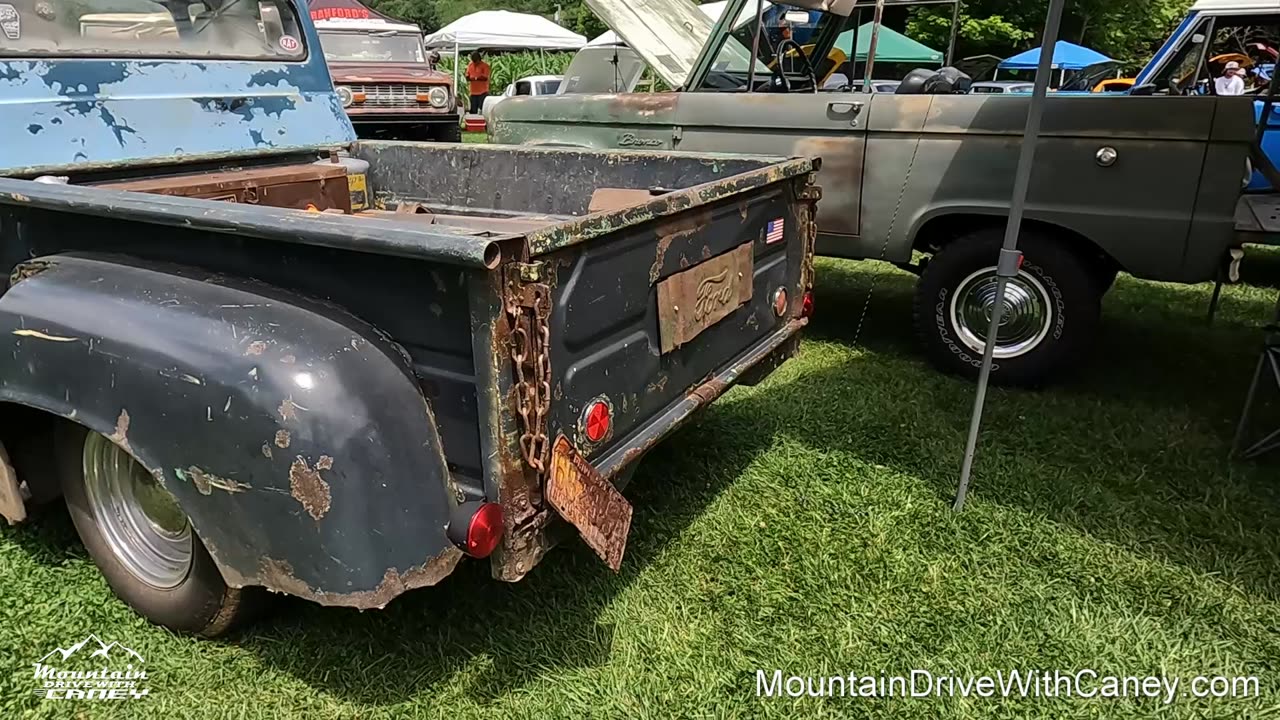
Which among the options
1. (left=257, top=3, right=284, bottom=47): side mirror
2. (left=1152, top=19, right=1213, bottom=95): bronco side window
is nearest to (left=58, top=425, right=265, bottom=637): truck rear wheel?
(left=257, top=3, right=284, bottom=47): side mirror

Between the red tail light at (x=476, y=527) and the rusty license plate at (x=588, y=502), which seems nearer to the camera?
the red tail light at (x=476, y=527)

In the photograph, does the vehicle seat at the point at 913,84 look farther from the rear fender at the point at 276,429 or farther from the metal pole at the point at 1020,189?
the rear fender at the point at 276,429

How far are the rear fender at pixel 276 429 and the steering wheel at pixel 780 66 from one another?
3.57 metres

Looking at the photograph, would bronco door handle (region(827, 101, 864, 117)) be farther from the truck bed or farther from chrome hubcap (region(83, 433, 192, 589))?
chrome hubcap (region(83, 433, 192, 589))

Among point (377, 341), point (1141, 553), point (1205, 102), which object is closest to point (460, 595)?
point (377, 341)

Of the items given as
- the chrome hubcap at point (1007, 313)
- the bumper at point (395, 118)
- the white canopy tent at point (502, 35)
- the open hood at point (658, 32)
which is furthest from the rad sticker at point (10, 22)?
the white canopy tent at point (502, 35)

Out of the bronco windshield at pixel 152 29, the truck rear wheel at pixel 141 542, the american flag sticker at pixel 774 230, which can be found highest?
the bronco windshield at pixel 152 29

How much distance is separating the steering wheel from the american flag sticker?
2.02 metres

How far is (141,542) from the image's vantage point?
2494 millimetres

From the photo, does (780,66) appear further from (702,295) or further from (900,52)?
(900,52)

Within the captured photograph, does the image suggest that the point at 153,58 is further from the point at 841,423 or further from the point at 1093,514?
the point at 1093,514

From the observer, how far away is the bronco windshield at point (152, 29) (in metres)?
3.13

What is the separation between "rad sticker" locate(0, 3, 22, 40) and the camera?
10.0 ft

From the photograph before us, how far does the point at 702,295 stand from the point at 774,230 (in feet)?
1.91
